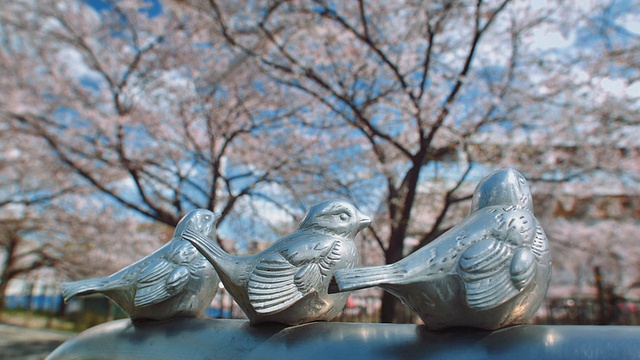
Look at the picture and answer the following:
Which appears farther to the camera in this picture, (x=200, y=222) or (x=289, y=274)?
(x=200, y=222)

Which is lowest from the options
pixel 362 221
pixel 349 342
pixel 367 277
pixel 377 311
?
pixel 377 311

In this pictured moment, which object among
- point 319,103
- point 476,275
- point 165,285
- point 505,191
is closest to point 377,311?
point 319,103

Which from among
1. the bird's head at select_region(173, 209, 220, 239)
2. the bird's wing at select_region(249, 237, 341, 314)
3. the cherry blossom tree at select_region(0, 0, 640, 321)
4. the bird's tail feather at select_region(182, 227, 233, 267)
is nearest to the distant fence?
the cherry blossom tree at select_region(0, 0, 640, 321)

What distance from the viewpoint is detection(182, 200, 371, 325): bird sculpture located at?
0.92m

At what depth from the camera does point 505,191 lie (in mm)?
879

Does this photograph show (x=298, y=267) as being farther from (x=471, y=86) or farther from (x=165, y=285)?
(x=471, y=86)

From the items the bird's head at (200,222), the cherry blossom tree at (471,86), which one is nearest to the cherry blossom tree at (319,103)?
the cherry blossom tree at (471,86)

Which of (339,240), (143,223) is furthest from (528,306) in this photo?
(143,223)

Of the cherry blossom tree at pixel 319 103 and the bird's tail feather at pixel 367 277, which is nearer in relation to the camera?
the bird's tail feather at pixel 367 277

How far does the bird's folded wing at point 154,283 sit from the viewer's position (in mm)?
1183

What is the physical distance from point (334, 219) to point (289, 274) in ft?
0.60

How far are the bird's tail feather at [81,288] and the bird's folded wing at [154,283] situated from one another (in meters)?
0.16

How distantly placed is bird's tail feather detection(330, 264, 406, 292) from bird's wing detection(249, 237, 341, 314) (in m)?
0.18

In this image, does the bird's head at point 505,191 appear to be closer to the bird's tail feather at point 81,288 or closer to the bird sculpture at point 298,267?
the bird sculpture at point 298,267
